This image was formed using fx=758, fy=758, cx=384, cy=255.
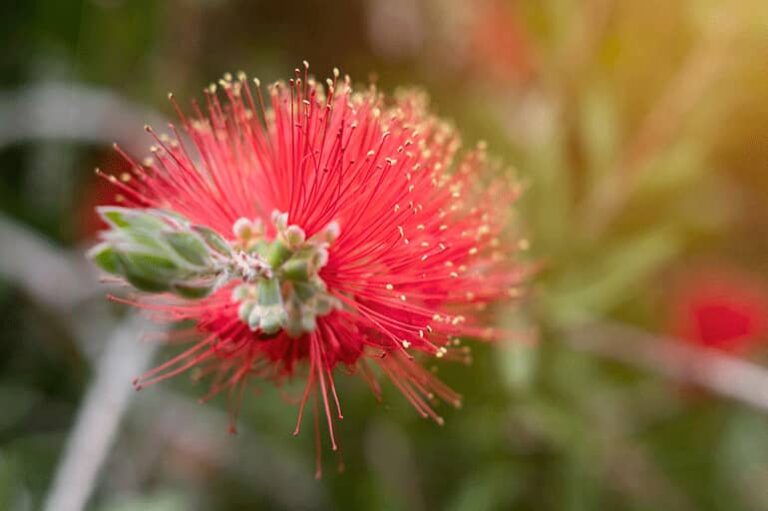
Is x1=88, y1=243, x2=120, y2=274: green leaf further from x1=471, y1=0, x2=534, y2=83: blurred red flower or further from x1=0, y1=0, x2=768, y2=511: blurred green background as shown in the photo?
x1=471, y1=0, x2=534, y2=83: blurred red flower

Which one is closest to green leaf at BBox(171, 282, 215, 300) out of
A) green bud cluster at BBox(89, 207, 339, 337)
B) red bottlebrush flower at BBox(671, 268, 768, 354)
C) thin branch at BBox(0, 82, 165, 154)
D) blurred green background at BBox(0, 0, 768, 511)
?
green bud cluster at BBox(89, 207, 339, 337)

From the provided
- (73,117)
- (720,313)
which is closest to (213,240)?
(73,117)

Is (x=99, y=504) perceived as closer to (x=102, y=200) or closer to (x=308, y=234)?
(x=102, y=200)

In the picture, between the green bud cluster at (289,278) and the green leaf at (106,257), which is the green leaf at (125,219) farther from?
the green bud cluster at (289,278)

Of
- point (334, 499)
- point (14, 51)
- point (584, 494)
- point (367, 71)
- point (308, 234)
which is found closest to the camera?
point (308, 234)

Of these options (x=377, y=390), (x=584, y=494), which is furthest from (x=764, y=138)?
(x=377, y=390)

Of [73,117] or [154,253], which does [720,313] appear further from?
[73,117]
